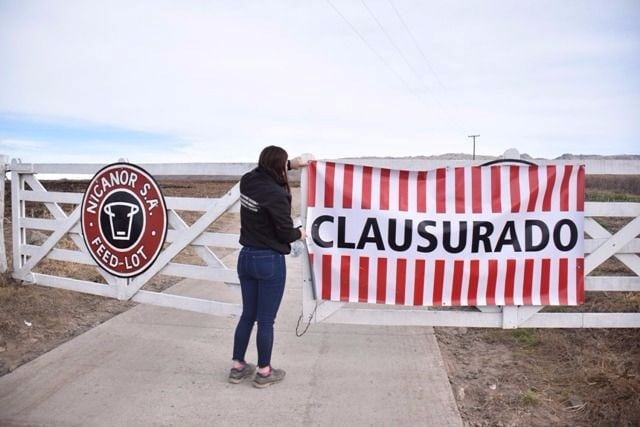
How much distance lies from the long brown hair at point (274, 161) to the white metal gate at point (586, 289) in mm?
606

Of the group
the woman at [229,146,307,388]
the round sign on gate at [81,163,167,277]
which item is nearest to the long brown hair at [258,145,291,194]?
the woman at [229,146,307,388]

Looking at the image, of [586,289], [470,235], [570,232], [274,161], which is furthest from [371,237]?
[586,289]

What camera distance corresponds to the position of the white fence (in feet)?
15.8

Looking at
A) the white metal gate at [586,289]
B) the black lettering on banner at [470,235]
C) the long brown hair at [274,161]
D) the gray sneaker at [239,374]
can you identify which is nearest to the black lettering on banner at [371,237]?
the black lettering on banner at [470,235]

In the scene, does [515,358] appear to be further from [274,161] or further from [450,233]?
[274,161]

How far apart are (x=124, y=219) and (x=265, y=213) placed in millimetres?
2308

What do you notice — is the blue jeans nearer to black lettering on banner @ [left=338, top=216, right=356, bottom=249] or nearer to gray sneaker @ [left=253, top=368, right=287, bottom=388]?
gray sneaker @ [left=253, top=368, right=287, bottom=388]

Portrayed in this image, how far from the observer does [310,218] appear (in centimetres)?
484

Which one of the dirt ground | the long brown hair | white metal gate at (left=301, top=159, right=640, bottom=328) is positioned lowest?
the dirt ground

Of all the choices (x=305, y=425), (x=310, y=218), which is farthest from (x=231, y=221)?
(x=305, y=425)

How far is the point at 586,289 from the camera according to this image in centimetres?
495

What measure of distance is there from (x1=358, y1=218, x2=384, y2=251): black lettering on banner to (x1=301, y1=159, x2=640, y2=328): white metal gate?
508 mm

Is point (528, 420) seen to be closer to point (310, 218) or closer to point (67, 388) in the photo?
point (310, 218)

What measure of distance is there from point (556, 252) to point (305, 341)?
2.50 metres
